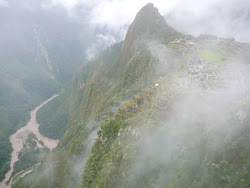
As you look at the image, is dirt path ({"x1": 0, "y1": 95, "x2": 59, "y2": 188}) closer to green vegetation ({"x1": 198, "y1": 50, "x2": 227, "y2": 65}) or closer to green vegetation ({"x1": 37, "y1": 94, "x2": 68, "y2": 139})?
green vegetation ({"x1": 37, "y1": 94, "x2": 68, "y2": 139})

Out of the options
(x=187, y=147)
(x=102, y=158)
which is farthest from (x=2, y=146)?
(x=187, y=147)

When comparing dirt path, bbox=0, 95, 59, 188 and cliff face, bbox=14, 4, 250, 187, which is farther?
dirt path, bbox=0, 95, 59, 188

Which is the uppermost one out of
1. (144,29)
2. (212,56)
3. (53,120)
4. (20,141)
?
(144,29)

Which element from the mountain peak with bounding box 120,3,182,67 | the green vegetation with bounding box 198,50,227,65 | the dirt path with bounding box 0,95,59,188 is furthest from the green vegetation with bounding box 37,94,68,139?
the green vegetation with bounding box 198,50,227,65

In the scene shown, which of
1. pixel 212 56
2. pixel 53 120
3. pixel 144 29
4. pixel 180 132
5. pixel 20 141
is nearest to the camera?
pixel 180 132

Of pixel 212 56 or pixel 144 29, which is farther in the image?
pixel 144 29

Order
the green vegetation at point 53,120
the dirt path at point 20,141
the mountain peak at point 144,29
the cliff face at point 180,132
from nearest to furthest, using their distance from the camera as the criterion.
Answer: the cliff face at point 180,132 → the mountain peak at point 144,29 → the dirt path at point 20,141 → the green vegetation at point 53,120

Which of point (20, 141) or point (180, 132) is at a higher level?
point (20, 141)

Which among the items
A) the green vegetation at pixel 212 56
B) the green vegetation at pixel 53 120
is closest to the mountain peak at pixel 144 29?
the green vegetation at pixel 212 56

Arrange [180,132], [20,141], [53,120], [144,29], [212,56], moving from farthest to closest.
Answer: [53,120], [20,141], [144,29], [212,56], [180,132]

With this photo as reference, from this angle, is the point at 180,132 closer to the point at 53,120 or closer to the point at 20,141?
the point at 53,120

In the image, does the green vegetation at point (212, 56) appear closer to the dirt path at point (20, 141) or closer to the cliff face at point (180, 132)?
the cliff face at point (180, 132)

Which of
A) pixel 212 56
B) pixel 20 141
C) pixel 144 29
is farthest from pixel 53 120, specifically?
pixel 212 56
